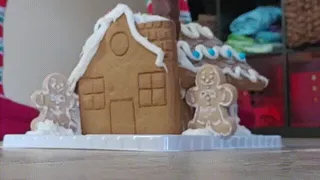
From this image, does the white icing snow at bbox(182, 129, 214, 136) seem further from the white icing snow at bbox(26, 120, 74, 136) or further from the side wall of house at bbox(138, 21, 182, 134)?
the white icing snow at bbox(26, 120, 74, 136)

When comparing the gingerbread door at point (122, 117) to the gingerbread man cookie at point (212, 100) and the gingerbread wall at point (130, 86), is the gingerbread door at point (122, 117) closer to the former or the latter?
the gingerbread wall at point (130, 86)

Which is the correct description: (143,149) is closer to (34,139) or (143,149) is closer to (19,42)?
(34,139)

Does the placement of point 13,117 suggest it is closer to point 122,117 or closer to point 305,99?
point 122,117

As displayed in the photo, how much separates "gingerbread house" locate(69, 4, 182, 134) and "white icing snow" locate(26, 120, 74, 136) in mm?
46

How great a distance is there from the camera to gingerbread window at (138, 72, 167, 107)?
4.08 ft

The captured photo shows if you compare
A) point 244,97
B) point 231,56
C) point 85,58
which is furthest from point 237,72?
point 244,97

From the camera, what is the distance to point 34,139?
135cm

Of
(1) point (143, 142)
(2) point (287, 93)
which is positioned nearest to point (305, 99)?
(2) point (287, 93)

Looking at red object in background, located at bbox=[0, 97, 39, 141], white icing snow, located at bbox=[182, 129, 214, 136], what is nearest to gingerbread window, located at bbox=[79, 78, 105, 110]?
white icing snow, located at bbox=[182, 129, 214, 136]

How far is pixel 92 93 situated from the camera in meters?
1.37

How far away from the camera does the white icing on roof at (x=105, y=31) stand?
4.16ft

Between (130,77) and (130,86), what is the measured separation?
0.06ft

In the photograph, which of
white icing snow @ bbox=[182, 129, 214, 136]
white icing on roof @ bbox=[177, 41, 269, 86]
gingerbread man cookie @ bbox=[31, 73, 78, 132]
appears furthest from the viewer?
gingerbread man cookie @ bbox=[31, 73, 78, 132]

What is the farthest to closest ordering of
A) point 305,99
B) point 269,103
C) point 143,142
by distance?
point 269,103 < point 305,99 < point 143,142
